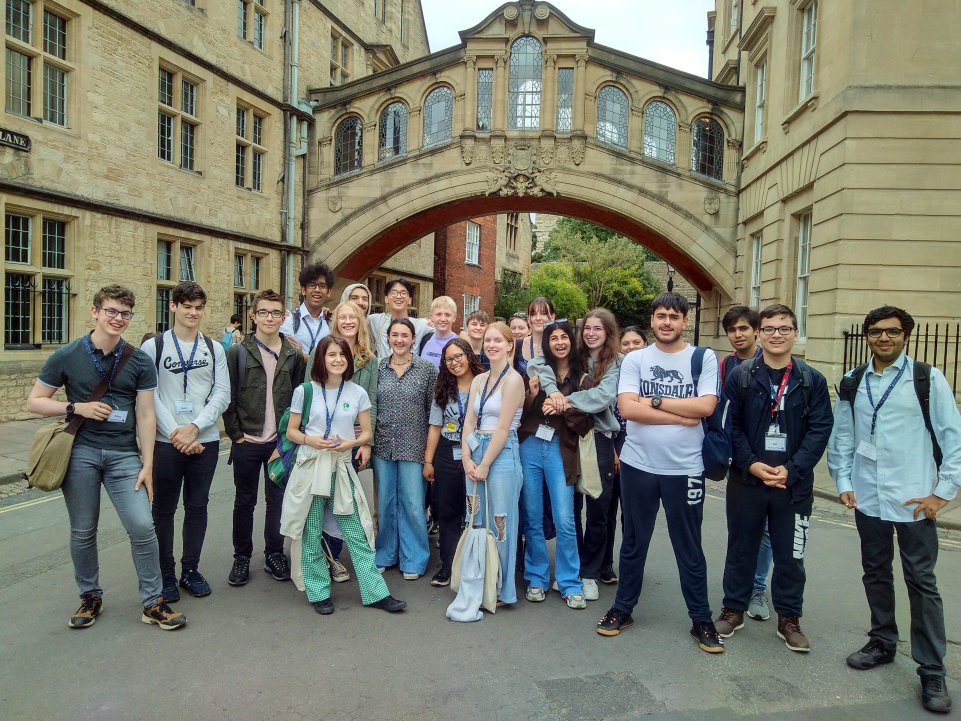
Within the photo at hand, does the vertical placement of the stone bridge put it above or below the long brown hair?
above

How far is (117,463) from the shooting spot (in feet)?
12.5

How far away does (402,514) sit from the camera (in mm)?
4875

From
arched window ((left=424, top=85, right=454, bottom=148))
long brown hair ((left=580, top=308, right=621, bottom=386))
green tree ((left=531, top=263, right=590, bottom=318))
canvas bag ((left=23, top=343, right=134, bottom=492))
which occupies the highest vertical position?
arched window ((left=424, top=85, right=454, bottom=148))

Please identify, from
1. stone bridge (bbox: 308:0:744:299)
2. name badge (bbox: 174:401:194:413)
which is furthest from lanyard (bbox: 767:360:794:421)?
stone bridge (bbox: 308:0:744:299)

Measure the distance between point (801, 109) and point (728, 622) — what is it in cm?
1072

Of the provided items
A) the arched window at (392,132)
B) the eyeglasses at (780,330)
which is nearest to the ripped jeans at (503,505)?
the eyeglasses at (780,330)

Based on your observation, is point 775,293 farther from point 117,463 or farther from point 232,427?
point 117,463

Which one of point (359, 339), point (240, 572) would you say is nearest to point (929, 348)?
point (359, 339)

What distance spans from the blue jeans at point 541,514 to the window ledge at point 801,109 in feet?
32.1

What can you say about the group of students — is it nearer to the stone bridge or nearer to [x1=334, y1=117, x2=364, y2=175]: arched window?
the stone bridge

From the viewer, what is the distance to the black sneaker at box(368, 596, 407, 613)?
165 inches

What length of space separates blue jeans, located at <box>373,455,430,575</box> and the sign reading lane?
8.92 metres

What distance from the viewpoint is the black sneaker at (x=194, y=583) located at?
14.3 feet

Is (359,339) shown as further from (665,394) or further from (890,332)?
(890,332)
